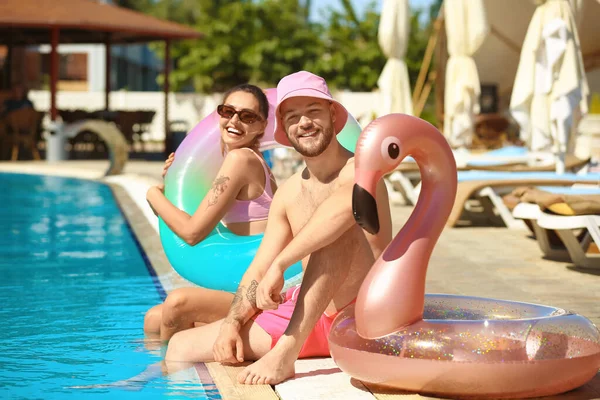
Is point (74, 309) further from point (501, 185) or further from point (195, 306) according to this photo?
point (501, 185)

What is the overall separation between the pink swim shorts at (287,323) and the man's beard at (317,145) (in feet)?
1.81

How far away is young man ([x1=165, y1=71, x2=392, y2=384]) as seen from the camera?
3342mm

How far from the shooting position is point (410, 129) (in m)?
3.16

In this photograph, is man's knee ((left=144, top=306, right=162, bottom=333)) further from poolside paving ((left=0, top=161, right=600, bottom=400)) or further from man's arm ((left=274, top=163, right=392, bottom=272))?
man's arm ((left=274, top=163, right=392, bottom=272))

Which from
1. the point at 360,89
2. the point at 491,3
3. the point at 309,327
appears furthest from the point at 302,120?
the point at 360,89

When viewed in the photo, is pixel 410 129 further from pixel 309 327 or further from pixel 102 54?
pixel 102 54

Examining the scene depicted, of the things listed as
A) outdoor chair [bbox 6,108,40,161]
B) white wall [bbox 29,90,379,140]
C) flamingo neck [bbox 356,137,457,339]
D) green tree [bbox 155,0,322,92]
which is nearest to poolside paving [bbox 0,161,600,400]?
flamingo neck [bbox 356,137,457,339]

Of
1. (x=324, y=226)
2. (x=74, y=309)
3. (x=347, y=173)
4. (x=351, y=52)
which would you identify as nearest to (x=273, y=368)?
(x=324, y=226)

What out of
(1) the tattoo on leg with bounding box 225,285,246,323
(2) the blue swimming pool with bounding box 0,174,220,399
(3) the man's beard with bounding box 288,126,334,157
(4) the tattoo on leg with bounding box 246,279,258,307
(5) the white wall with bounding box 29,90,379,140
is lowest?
(5) the white wall with bounding box 29,90,379,140

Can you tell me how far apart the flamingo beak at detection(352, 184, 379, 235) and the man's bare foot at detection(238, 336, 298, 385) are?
2.08 feet

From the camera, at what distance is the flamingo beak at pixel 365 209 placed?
3.00m

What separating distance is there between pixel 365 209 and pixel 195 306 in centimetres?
131

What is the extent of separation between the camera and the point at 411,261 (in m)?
3.22

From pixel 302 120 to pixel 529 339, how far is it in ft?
3.47
